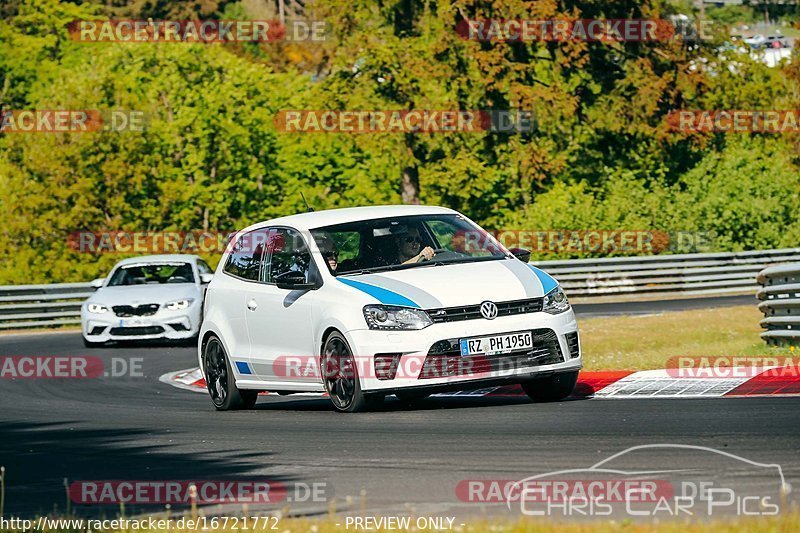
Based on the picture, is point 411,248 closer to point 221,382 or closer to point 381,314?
point 381,314

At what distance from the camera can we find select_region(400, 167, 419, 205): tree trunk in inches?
2016

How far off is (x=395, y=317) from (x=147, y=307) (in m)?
13.3

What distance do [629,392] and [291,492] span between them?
5.35 metres

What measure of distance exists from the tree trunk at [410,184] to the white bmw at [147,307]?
25.7m

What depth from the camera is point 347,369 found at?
12.2 metres

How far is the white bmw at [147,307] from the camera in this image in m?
24.4

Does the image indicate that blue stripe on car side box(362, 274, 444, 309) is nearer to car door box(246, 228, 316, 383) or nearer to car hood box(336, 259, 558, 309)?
car hood box(336, 259, 558, 309)

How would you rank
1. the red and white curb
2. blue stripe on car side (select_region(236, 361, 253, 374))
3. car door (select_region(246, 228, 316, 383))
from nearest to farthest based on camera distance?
the red and white curb
car door (select_region(246, 228, 316, 383))
blue stripe on car side (select_region(236, 361, 253, 374))

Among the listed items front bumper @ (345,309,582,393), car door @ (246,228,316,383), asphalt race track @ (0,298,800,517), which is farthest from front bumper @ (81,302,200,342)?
front bumper @ (345,309,582,393)

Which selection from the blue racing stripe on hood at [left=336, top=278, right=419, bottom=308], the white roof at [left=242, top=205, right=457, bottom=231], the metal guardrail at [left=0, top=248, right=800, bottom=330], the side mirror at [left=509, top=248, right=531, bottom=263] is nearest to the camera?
the blue racing stripe on hood at [left=336, top=278, right=419, bottom=308]

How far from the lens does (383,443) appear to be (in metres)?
10.3

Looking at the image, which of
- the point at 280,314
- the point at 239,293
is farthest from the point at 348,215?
the point at 239,293

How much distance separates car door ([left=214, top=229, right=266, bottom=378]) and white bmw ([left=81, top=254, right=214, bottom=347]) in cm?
924

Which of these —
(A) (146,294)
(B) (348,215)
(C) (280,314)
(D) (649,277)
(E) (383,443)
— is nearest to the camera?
(E) (383,443)
